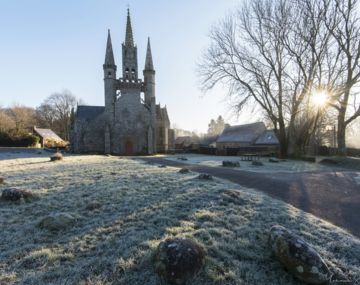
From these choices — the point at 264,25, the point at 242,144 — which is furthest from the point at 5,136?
the point at 264,25

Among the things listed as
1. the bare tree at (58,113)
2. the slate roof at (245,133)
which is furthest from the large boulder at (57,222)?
the bare tree at (58,113)

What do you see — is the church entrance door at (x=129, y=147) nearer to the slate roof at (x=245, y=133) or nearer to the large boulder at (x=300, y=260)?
the slate roof at (x=245, y=133)

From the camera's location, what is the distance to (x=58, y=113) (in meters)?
68.6

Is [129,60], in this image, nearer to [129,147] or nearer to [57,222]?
[129,147]

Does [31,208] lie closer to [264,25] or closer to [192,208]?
[192,208]

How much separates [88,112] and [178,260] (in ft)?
132

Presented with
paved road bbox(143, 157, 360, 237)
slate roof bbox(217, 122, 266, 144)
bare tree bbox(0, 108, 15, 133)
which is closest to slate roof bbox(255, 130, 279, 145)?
slate roof bbox(217, 122, 266, 144)

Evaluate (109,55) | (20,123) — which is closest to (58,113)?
(20,123)

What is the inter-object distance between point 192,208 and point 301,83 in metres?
21.5

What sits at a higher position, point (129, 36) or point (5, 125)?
point (129, 36)

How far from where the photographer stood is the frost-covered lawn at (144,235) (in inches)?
141

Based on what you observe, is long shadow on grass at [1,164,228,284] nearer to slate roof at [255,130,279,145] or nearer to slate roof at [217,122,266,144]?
slate roof at [255,130,279,145]

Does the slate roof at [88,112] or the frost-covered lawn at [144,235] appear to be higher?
the slate roof at [88,112]

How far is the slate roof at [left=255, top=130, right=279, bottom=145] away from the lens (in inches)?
1543
